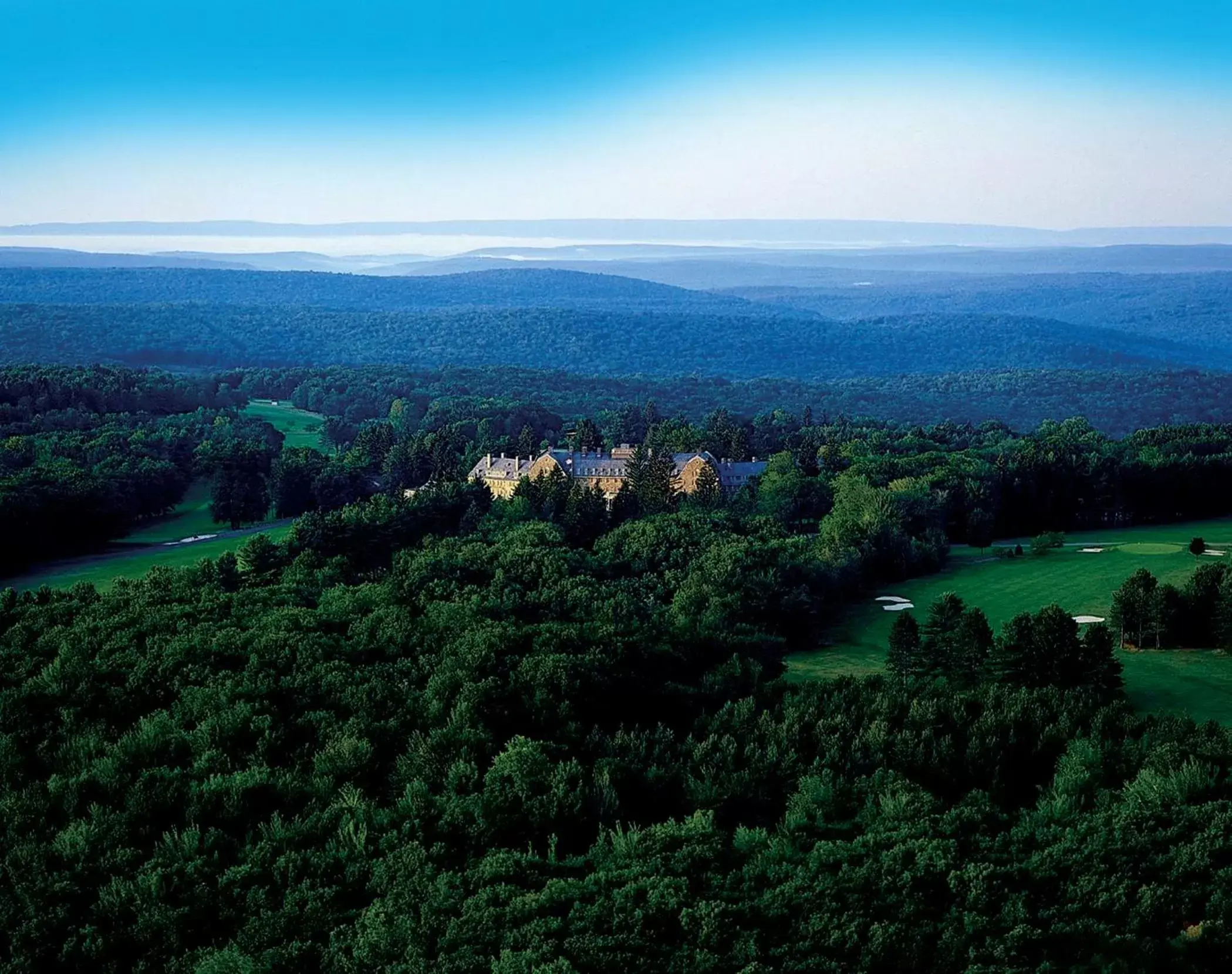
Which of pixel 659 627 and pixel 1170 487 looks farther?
pixel 1170 487

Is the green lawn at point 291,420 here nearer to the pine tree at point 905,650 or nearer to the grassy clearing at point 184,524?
the grassy clearing at point 184,524

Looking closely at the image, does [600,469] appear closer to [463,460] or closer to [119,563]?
[463,460]

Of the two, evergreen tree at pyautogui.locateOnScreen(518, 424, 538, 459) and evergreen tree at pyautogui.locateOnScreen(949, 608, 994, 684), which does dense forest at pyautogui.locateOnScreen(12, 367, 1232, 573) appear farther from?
evergreen tree at pyautogui.locateOnScreen(949, 608, 994, 684)

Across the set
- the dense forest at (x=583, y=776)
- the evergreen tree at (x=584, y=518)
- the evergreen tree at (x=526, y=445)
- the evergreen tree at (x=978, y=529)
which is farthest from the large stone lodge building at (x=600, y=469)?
the dense forest at (x=583, y=776)

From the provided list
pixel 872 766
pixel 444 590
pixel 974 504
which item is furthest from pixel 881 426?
pixel 872 766

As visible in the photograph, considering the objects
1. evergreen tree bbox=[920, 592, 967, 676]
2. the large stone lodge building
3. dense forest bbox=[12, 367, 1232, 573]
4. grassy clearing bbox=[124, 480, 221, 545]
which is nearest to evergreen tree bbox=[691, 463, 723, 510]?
the large stone lodge building

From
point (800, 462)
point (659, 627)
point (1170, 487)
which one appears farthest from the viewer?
point (800, 462)

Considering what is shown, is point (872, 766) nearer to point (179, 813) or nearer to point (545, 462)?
point (179, 813)
